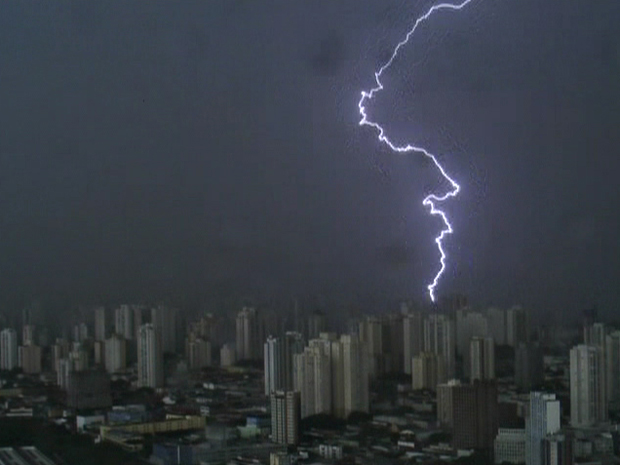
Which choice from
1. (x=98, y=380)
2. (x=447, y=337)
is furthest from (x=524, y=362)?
(x=98, y=380)

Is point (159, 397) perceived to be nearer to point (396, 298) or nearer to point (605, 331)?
point (396, 298)

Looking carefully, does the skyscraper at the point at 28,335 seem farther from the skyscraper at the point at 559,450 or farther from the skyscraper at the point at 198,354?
the skyscraper at the point at 559,450

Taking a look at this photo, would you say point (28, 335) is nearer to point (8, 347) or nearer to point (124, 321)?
point (8, 347)

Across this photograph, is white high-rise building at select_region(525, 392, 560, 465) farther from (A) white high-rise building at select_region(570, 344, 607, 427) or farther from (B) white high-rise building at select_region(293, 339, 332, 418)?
Answer: (B) white high-rise building at select_region(293, 339, 332, 418)

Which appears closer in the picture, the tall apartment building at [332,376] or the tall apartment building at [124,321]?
the tall apartment building at [332,376]

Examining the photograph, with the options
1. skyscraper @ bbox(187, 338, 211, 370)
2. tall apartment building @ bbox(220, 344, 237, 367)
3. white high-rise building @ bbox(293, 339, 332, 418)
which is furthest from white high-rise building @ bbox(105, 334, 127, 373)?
white high-rise building @ bbox(293, 339, 332, 418)

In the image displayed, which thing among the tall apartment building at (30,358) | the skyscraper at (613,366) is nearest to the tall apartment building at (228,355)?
the tall apartment building at (30,358)

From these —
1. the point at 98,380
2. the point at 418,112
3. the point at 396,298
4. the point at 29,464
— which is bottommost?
the point at 29,464

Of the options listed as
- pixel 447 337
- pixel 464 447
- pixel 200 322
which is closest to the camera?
pixel 464 447
